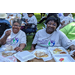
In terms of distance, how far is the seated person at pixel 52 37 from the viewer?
6.63ft

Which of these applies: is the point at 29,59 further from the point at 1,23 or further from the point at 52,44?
the point at 1,23

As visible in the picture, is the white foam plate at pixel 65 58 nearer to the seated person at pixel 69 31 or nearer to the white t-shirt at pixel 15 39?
the white t-shirt at pixel 15 39

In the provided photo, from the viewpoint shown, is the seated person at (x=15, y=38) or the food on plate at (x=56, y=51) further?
the seated person at (x=15, y=38)

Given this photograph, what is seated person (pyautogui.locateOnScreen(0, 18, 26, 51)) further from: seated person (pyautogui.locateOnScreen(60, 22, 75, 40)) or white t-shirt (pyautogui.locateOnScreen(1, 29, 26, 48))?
seated person (pyautogui.locateOnScreen(60, 22, 75, 40))

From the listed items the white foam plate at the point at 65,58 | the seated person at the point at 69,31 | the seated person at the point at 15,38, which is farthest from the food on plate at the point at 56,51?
the seated person at the point at 69,31

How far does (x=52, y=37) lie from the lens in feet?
6.93

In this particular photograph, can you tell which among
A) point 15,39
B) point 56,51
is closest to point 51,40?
point 56,51

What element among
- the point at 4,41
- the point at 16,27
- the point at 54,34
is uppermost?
the point at 16,27

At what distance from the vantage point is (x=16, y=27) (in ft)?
6.93

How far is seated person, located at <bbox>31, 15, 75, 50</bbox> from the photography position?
2.02 m

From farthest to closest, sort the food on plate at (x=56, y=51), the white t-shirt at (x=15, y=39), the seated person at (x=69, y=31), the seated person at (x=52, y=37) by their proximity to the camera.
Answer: the seated person at (x=69, y=31) → the white t-shirt at (x=15, y=39) → the seated person at (x=52, y=37) → the food on plate at (x=56, y=51)

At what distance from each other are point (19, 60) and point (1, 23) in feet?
6.06

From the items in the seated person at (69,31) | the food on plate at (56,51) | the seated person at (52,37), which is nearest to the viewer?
the food on plate at (56,51)

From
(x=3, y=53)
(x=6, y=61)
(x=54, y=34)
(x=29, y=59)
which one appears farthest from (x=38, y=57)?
(x=54, y=34)
